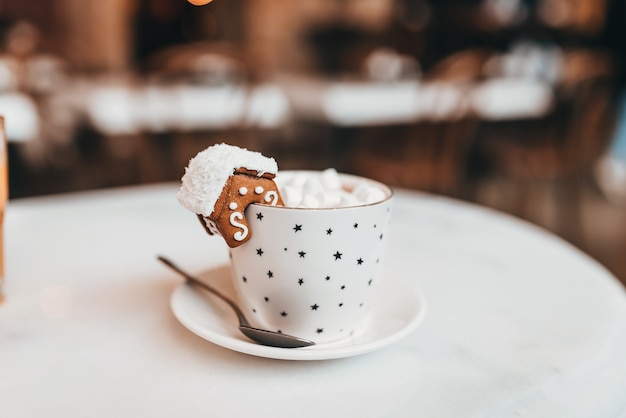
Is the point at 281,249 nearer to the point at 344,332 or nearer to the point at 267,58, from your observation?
the point at 344,332

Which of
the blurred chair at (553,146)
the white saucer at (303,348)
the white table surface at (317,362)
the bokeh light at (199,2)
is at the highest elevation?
the bokeh light at (199,2)

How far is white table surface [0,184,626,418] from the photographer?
1.21ft

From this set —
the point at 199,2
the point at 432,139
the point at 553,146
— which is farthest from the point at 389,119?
the point at 199,2

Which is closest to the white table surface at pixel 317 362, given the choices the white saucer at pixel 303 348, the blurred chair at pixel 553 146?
the white saucer at pixel 303 348

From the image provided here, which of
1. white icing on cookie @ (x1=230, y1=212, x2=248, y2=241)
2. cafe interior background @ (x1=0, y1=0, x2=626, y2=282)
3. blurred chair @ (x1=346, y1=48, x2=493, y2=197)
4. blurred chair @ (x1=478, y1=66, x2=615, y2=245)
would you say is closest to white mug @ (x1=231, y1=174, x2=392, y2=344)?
white icing on cookie @ (x1=230, y1=212, x2=248, y2=241)

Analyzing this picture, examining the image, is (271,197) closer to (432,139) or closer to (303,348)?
(303,348)

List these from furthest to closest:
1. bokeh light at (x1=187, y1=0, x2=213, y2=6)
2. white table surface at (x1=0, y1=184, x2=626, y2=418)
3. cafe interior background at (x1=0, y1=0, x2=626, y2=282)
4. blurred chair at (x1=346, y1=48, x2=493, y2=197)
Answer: bokeh light at (x1=187, y1=0, x2=213, y2=6), blurred chair at (x1=346, y1=48, x2=493, y2=197), cafe interior background at (x1=0, y1=0, x2=626, y2=282), white table surface at (x1=0, y1=184, x2=626, y2=418)

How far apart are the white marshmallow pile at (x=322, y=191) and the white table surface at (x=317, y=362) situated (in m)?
0.11

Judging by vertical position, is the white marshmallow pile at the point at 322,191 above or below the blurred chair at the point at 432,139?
above

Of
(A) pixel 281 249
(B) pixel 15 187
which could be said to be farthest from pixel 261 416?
(B) pixel 15 187

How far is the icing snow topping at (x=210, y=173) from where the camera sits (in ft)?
1.25

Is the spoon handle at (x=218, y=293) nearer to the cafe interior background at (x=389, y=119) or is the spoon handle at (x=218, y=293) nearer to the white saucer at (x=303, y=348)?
the white saucer at (x=303, y=348)

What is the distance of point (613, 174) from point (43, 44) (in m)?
3.43

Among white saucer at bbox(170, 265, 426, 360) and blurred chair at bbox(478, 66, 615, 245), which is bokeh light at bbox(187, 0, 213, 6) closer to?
blurred chair at bbox(478, 66, 615, 245)
